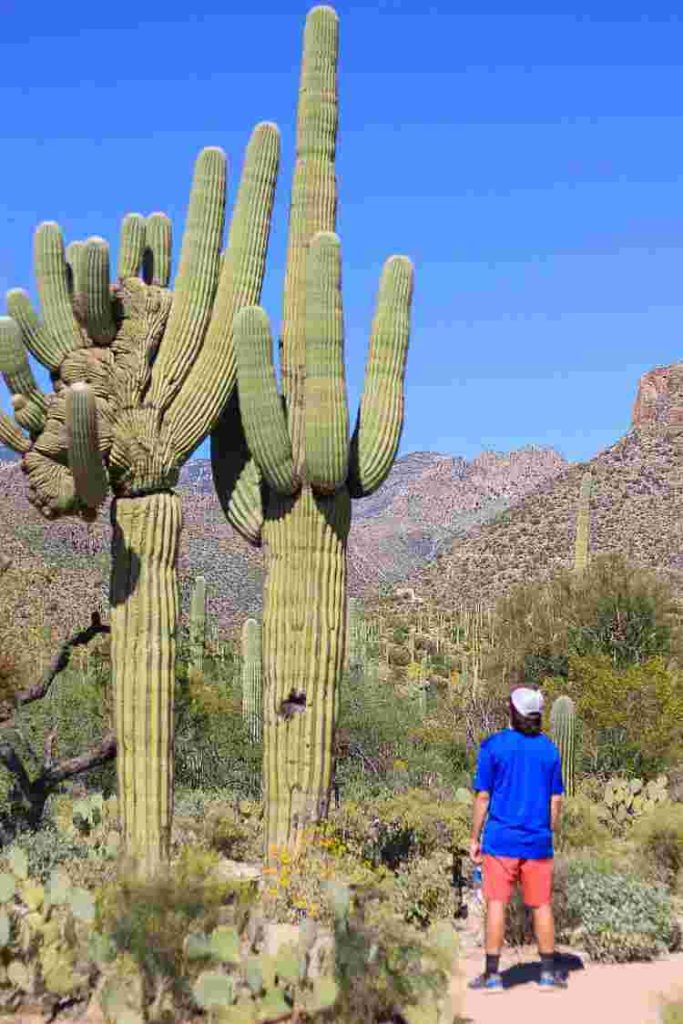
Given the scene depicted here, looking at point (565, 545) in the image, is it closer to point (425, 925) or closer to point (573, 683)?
point (573, 683)

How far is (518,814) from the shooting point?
6559 millimetres

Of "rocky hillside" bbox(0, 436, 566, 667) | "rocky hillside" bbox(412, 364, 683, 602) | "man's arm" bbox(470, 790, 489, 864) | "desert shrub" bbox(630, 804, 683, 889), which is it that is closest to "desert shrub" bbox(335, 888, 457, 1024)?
"man's arm" bbox(470, 790, 489, 864)

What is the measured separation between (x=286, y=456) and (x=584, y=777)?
796 centimetres

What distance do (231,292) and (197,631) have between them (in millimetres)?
11975

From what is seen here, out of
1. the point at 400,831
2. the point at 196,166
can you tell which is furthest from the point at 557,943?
the point at 196,166

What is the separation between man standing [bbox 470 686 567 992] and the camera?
21.6 ft

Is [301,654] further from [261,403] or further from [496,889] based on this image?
[496,889]

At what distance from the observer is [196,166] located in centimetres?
1048

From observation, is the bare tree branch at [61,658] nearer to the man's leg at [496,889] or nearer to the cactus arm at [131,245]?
the cactus arm at [131,245]

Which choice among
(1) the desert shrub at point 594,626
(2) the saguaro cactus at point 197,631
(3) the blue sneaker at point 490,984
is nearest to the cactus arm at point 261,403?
(3) the blue sneaker at point 490,984

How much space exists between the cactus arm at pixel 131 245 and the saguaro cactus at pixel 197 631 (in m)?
10.5

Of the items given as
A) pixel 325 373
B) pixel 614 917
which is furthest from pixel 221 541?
pixel 614 917

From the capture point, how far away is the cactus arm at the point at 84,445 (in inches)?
350

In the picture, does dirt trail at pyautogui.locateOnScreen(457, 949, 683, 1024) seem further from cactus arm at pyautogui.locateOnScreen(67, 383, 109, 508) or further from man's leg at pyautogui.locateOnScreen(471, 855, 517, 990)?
cactus arm at pyautogui.locateOnScreen(67, 383, 109, 508)
